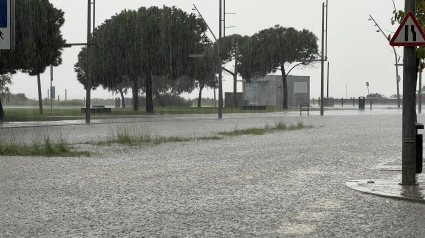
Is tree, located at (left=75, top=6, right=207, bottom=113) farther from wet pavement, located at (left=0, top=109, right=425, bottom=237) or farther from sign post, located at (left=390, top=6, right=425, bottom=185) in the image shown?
sign post, located at (left=390, top=6, right=425, bottom=185)

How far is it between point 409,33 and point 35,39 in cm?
3325

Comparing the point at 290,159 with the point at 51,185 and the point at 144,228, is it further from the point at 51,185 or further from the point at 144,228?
the point at 144,228

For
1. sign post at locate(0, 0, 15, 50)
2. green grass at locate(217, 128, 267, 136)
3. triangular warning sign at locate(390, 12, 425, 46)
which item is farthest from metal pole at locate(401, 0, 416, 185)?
green grass at locate(217, 128, 267, 136)

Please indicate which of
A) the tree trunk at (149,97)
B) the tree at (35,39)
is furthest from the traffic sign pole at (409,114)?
the tree trunk at (149,97)

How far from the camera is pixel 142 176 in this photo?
489 inches

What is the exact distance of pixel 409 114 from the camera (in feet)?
37.2

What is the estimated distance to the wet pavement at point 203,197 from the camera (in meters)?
7.62

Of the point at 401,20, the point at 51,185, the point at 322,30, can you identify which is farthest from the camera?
the point at 322,30

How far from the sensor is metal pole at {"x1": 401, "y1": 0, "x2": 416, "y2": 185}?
11.2 meters

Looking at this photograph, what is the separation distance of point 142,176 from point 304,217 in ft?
15.3

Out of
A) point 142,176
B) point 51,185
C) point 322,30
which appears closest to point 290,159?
point 142,176

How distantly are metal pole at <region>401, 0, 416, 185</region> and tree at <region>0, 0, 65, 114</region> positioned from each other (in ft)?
100

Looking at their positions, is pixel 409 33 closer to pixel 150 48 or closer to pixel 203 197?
pixel 203 197

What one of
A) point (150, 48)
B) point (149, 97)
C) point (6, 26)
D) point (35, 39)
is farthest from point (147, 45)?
point (6, 26)
